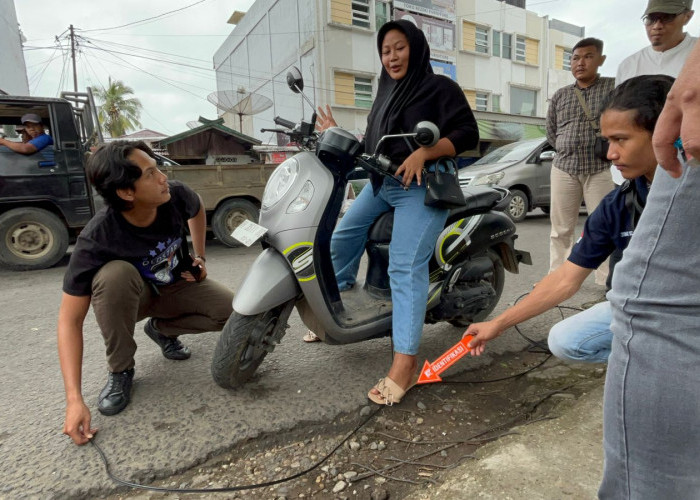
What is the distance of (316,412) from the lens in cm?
195

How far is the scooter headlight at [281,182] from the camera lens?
2047 millimetres

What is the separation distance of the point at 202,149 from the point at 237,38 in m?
15.8

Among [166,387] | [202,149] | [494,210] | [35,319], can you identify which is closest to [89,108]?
[202,149]

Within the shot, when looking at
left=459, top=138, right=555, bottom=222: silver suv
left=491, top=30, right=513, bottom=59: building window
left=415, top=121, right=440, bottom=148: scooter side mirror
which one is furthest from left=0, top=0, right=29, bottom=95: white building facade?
left=491, top=30, right=513, bottom=59: building window

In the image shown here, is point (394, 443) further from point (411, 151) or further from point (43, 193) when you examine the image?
point (43, 193)

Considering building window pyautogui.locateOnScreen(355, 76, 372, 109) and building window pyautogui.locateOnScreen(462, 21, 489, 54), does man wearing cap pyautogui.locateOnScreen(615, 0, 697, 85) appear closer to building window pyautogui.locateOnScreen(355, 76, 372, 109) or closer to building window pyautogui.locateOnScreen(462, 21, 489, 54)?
building window pyautogui.locateOnScreen(355, 76, 372, 109)

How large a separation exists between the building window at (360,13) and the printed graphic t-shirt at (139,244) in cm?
1548

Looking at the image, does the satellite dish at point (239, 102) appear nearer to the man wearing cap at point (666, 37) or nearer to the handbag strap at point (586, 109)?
the handbag strap at point (586, 109)

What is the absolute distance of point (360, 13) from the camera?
15.7m

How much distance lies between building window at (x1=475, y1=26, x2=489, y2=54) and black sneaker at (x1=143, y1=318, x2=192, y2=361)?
64.5ft

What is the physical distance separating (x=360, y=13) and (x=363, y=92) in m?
2.79

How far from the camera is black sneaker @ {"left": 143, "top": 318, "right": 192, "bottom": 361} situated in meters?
2.47

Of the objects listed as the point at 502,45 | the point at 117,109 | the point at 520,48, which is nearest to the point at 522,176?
the point at 502,45

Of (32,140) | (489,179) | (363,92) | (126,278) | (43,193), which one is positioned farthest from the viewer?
(363,92)
